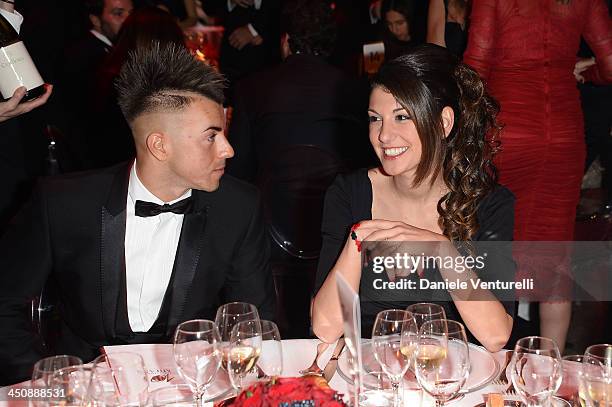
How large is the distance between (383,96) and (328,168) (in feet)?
3.62

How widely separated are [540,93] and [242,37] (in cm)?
321

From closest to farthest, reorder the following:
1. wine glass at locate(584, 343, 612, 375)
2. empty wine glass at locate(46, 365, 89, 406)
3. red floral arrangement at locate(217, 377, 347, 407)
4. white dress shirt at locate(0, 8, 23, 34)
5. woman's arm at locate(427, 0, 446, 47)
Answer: red floral arrangement at locate(217, 377, 347, 407), empty wine glass at locate(46, 365, 89, 406), wine glass at locate(584, 343, 612, 375), white dress shirt at locate(0, 8, 23, 34), woman's arm at locate(427, 0, 446, 47)

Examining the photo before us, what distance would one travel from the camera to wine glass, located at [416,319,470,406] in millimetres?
1663

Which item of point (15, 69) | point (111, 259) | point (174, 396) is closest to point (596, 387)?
point (174, 396)

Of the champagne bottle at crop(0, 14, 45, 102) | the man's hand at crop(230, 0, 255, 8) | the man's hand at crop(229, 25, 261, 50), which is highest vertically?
the man's hand at crop(230, 0, 255, 8)

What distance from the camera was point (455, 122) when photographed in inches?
104

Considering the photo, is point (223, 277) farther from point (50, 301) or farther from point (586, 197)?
point (586, 197)

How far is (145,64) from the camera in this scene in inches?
101

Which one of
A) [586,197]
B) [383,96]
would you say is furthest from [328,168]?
Answer: [586,197]

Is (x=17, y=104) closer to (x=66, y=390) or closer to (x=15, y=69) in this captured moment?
(x=15, y=69)

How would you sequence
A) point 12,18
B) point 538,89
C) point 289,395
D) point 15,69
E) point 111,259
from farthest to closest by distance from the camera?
point 538,89, point 12,18, point 15,69, point 111,259, point 289,395

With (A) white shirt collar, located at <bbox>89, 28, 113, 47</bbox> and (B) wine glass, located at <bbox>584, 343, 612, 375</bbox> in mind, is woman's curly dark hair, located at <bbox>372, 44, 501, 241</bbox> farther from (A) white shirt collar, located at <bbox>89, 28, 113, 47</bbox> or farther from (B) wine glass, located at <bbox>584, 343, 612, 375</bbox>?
(A) white shirt collar, located at <bbox>89, 28, 113, 47</bbox>

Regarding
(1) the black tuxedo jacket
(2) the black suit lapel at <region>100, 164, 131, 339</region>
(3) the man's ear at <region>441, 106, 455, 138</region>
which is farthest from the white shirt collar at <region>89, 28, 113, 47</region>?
(3) the man's ear at <region>441, 106, 455, 138</region>

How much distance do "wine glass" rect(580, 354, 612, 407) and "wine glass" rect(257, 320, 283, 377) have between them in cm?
64
